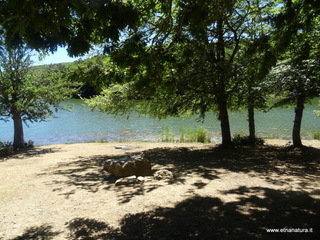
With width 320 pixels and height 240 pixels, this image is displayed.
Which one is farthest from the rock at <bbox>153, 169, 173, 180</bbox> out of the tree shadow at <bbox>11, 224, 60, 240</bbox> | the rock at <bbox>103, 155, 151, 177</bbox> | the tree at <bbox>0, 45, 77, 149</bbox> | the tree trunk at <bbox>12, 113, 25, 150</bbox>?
the tree trunk at <bbox>12, 113, 25, 150</bbox>

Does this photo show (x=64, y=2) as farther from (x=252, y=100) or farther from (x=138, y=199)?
(x=252, y=100)

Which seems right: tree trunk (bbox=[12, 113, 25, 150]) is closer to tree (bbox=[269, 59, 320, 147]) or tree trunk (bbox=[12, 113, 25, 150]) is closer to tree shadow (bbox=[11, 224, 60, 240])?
tree shadow (bbox=[11, 224, 60, 240])

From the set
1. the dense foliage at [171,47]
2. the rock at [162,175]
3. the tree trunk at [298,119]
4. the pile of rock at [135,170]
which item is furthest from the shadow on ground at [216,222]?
the tree trunk at [298,119]

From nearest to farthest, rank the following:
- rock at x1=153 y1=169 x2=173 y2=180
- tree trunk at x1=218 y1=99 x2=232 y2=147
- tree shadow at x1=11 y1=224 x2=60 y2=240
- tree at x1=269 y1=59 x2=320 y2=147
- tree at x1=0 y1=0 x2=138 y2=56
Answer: tree at x1=0 y1=0 x2=138 y2=56 → tree shadow at x1=11 y1=224 x2=60 y2=240 → rock at x1=153 y1=169 x2=173 y2=180 → tree at x1=269 y1=59 x2=320 y2=147 → tree trunk at x1=218 y1=99 x2=232 y2=147

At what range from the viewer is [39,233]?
154 inches

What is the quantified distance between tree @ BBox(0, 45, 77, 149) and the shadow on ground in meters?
9.81

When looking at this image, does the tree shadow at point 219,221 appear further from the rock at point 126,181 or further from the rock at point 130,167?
the rock at point 130,167

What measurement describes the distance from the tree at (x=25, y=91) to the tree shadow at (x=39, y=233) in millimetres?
9363

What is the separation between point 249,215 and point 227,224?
450 mm

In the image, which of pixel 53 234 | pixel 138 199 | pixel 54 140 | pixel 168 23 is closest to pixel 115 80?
pixel 168 23

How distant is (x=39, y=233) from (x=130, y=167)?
9.90ft

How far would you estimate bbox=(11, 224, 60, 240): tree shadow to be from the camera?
3775 mm

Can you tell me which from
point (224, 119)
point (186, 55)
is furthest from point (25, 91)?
point (186, 55)

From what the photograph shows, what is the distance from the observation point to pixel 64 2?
8.32 ft
